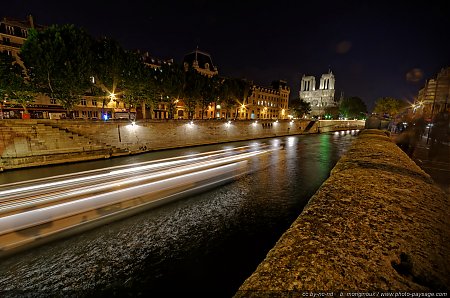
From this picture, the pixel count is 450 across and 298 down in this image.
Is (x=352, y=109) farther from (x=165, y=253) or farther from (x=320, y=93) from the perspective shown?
(x=165, y=253)

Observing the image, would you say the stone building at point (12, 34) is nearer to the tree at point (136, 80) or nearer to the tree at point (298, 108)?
the tree at point (136, 80)

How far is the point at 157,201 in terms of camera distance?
12.9m

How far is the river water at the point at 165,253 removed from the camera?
694cm

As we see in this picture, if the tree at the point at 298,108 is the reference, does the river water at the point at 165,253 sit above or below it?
below

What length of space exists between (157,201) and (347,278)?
11.8m

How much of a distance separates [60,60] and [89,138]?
11.4m

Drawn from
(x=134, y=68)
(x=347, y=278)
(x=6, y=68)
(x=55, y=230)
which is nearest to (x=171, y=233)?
(x=55, y=230)

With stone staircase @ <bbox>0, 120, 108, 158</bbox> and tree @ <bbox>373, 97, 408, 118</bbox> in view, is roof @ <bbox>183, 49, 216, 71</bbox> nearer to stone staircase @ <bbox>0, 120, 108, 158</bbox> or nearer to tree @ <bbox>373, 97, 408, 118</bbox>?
stone staircase @ <bbox>0, 120, 108, 158</bbox>

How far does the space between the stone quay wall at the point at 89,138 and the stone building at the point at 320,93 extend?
5286 inches

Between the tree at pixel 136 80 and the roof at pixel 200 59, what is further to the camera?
the roof at pixel 200 59

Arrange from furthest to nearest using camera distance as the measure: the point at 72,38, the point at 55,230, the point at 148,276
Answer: the point at 72,38, the point at 55,230, the point at 148,276

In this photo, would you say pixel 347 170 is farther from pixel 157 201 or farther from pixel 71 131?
pixel 71 131

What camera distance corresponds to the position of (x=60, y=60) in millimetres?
27594

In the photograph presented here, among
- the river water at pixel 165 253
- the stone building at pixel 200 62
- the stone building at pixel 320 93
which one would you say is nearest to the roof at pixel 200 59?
the stone building at pixel 200 62
